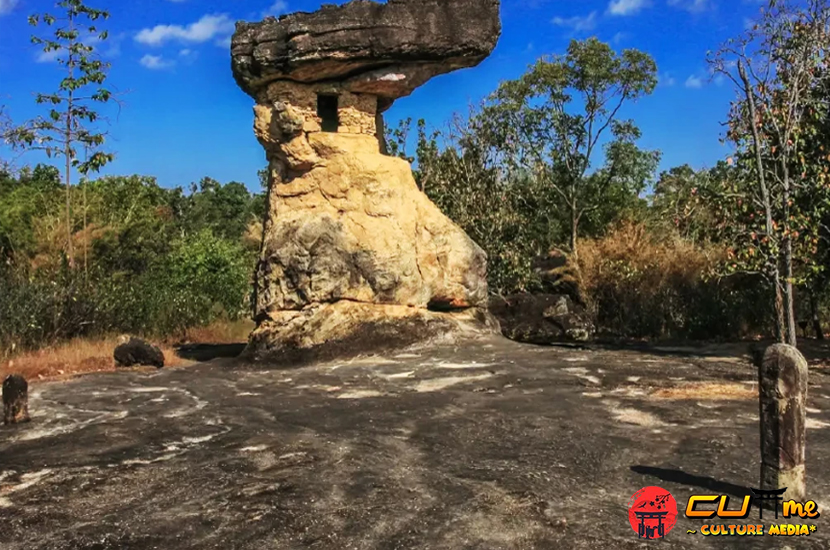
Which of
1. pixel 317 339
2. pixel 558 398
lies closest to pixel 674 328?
pixel 317 339

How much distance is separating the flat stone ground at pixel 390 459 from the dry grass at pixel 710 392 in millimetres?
37

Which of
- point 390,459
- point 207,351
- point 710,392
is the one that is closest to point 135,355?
point 207,351

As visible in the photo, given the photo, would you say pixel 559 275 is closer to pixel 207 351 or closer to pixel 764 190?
pixel 207 351

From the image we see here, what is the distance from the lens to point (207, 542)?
3703mm

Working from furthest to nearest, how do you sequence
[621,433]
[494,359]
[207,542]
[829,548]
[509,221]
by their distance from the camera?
[509,221], [494,359], [621,433], [207,542], [829,548]

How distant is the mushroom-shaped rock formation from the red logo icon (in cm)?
689

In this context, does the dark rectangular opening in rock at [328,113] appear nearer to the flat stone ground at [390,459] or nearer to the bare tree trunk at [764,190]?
the flat stone ground at [390,459]

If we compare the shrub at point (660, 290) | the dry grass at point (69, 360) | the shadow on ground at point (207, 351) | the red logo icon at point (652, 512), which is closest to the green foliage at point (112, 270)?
the dry grass at point (69, 360)

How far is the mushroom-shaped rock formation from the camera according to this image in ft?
37.2

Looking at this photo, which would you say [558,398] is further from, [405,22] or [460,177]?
[460,177]

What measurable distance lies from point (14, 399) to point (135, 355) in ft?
14.5

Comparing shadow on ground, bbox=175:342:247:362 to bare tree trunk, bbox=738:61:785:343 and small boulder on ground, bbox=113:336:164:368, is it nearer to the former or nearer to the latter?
small boulder on ground, bbox=113:336:164:368

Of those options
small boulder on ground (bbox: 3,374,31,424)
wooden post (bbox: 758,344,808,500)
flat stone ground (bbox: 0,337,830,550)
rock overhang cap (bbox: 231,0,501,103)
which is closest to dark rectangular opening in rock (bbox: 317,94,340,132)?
rock overhang cap (bbox: 231,0,501,103)

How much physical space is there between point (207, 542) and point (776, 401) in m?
2.99
